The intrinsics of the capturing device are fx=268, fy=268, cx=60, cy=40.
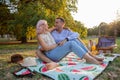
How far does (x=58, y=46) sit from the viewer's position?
19.2ft

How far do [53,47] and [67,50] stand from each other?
0.31 m

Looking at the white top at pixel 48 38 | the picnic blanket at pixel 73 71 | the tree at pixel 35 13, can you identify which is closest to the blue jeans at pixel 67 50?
the white top at pixel 48 38

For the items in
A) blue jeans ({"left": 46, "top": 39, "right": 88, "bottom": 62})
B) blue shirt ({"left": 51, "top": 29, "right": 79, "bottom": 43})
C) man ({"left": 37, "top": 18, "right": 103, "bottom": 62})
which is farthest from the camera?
blue shirt ({"left": 51, "top": 29, "right": 79, "bottom": 43})

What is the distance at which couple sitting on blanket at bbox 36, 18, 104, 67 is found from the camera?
5.65 m

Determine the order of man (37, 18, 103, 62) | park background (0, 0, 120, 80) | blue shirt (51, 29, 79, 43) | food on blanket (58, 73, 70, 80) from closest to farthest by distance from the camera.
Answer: food on blanket (58, 73, 70, 80) < man (37, 18, 103, 62) < blue shirt (51, 29, 79, 43) < park background (0, 0, 120, 80)

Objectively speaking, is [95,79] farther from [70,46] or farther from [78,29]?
[78,29]

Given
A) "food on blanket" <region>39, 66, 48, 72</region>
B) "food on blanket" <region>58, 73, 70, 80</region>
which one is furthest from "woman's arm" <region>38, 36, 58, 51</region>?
"food on blanket" <region>58, 73, 70, 80</region>

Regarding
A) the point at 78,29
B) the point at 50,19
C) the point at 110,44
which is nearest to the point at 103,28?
the point at 78,29

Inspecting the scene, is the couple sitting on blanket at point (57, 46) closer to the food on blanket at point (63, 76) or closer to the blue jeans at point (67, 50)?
the blue jeans at point (67, 50)

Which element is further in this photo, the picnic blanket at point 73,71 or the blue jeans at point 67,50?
the blue jeans at point 67,50

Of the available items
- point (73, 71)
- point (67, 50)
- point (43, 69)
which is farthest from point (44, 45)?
point (73, 71)

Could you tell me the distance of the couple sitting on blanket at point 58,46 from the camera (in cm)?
565

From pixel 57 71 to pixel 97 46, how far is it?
502cm

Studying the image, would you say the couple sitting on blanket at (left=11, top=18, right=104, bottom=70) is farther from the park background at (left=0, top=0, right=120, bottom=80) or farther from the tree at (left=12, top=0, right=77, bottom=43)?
the tree at (left=12, top=0, right=77, bottom=43)
